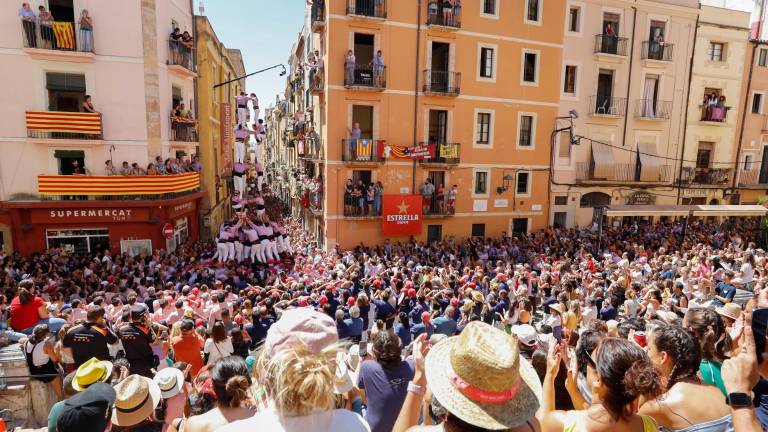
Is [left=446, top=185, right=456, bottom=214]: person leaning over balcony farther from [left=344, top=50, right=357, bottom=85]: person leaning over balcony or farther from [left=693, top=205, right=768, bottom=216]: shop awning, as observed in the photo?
[left=693, top=205, right=768, bottom=216]: shop awning

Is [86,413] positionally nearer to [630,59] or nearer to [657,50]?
[630,59]

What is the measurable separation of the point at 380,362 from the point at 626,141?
Result: 23.3 metres

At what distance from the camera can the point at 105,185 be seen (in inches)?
607

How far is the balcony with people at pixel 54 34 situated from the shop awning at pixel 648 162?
2541 cm

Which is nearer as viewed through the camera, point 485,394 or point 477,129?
point 485,394

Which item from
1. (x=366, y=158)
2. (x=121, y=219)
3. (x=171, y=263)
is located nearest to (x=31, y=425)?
(x=171, y=263)

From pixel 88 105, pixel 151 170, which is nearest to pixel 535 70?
pixel 151 170

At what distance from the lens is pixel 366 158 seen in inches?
738

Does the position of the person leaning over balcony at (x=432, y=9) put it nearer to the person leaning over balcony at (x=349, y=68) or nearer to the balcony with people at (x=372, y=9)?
the balcony with people at (x=372, y=9)

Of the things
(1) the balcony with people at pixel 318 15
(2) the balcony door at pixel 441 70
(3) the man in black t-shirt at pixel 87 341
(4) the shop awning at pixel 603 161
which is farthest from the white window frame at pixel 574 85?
(3) the man in black t-shirt at pixel 87 341

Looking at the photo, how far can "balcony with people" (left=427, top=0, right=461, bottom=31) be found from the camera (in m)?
18.8

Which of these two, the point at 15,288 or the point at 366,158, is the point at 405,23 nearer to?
the point at 366,158

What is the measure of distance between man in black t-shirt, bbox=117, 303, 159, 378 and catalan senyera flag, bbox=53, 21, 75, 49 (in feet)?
45.8

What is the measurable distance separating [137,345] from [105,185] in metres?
11.9
